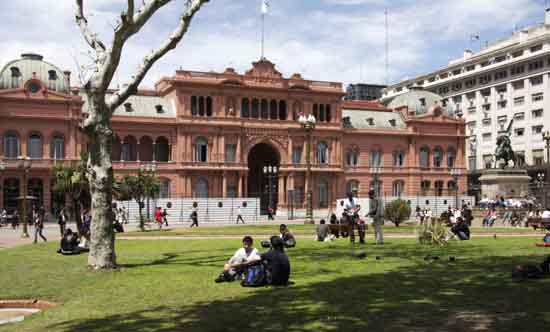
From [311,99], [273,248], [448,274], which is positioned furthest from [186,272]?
[311,99]

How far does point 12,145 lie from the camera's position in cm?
5550

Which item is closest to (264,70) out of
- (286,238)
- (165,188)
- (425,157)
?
(165,188)

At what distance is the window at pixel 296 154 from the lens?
6627cm

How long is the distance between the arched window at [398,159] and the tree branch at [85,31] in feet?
197

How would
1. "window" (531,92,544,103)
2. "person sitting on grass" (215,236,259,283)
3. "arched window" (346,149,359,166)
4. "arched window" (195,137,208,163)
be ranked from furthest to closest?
"window" (531,92,544,103) < "arched window" (346,149,359,166) < "arched window" (195,137,208,163) < "person sitting on grass" (215,236,259,283)

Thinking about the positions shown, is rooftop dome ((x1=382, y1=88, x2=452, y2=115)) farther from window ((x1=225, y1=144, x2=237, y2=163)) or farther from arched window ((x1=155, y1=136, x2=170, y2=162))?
arched window ((x1=155, y1=136, x2=170, y2=162))

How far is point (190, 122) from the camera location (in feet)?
202

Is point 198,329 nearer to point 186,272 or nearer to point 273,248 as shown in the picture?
point 273,248

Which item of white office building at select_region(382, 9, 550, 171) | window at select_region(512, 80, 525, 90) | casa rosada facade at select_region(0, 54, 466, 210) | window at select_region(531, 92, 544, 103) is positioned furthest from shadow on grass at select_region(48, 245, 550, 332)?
window at select_region(512, 80, 525, 90)

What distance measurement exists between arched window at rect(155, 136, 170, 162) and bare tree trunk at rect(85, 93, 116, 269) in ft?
154

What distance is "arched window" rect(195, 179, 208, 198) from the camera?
62.1 metres

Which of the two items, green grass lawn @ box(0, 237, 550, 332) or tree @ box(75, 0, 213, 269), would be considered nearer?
green grass lawn @ box(0, 237, 550, 332)

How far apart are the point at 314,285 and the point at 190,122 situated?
50340 mm

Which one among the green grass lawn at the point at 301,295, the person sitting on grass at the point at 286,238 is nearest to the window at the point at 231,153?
the person sitting on grass at the point at 286,238
